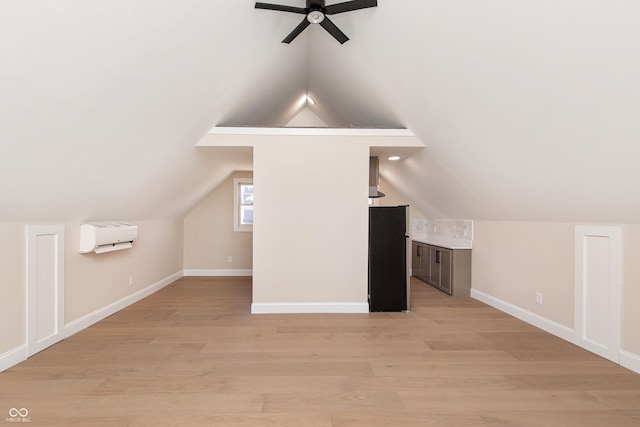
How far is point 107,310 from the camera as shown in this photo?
3.86m

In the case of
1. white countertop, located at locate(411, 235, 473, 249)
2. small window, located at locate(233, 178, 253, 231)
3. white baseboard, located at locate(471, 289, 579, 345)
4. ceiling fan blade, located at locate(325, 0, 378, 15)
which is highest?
ceiling fan blade, located at locate(325, 0, 378, 15)

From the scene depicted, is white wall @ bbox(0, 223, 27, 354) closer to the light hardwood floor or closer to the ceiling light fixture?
the light hardwood floor

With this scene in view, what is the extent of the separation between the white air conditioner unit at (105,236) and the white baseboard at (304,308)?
178 cm

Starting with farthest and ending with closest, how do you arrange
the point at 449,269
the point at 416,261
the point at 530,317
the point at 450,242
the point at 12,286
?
the point at 416,261 → the point at 450,242 → the point at 449,269 → the point at 530,317 → the point at 12,286

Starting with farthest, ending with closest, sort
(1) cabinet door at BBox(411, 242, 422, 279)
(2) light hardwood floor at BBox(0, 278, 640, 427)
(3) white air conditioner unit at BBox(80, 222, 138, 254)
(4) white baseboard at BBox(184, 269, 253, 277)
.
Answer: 1. (4) white baseboard at BBox(184, 269, 253, 277)
2. (1) cabinet door at BBox(411, 242, 422, 279)
3. (3) white air conditioner unit at BBox(80, 222, 138, 254)
4. (2) light hardwood floor at BBox(0, 278, 640, 427)

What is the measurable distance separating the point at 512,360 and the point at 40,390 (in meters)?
3.65

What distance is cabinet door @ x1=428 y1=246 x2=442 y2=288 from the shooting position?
5.29 m

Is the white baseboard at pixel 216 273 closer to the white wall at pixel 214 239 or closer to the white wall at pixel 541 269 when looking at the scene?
the white wall at pixel 214 239

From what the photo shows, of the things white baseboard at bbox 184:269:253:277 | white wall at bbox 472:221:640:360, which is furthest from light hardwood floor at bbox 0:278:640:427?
white baseboard at bbox 184:269:253:277

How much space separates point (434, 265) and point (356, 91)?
3133 millimetres

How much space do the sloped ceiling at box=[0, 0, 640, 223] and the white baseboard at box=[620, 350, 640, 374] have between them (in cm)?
109

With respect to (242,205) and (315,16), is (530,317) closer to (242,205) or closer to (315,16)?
(315,16)

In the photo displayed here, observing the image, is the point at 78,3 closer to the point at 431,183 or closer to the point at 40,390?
the point at 40,390

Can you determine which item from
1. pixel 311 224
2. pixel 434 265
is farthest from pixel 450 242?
pixel 311 224
